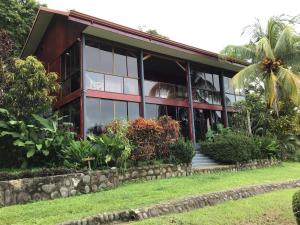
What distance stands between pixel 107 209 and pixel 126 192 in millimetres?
2265

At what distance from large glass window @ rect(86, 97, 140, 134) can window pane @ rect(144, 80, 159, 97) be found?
1.97 m

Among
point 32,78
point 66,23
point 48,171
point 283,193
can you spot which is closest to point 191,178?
point 283,193

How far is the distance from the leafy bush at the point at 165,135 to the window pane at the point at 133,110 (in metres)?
3.26

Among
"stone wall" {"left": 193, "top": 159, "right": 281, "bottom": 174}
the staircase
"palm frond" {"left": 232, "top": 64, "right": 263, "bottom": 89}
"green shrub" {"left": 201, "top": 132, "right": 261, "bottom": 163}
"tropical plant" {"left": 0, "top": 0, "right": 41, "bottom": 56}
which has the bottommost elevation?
"stone wall" {"left": 193, "top": 159, "right": 281, "bottom": 174}

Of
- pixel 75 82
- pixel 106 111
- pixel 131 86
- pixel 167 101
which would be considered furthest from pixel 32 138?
pixel 167 101

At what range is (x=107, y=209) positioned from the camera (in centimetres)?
898

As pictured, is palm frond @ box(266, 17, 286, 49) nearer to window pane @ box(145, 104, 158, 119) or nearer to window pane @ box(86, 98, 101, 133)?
window pane @ box(145, 104, 158, 119)

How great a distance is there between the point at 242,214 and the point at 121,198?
327 centimetres

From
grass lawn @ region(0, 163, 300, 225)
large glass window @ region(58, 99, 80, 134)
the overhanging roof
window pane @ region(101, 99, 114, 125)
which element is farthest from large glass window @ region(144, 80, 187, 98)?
grass lawn @ region(0, 163, 300, 225)

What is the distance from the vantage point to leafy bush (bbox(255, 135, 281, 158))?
20.5 m

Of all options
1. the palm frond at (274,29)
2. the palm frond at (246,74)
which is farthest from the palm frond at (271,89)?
the palm frond at (274,29)

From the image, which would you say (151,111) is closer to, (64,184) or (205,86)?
(205,86)

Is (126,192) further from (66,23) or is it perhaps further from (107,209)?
(66,23)

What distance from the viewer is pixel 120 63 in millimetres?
19062
